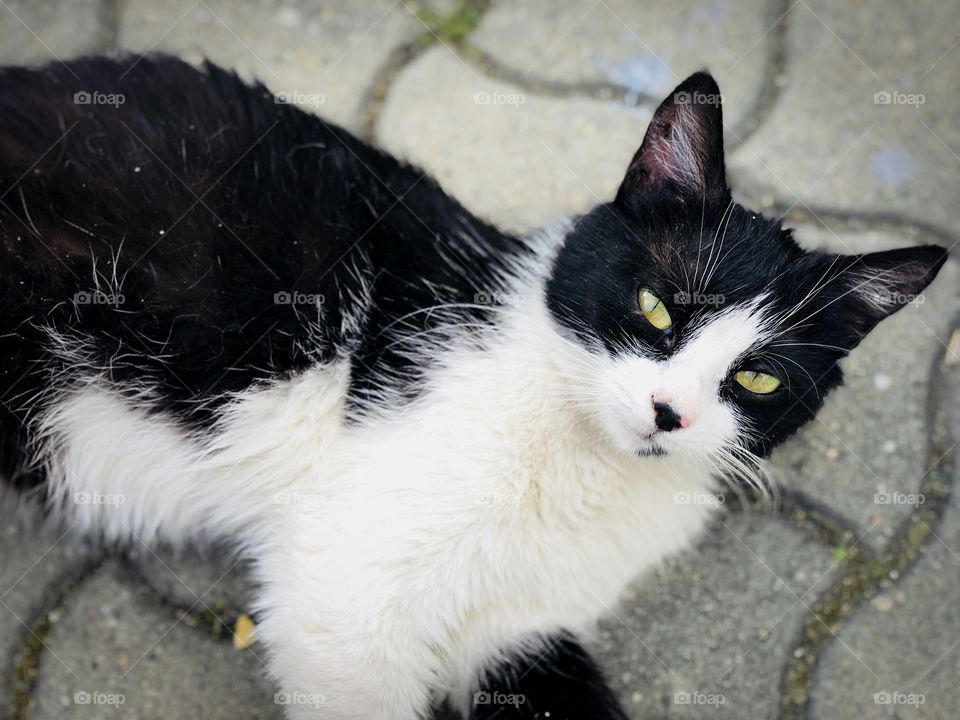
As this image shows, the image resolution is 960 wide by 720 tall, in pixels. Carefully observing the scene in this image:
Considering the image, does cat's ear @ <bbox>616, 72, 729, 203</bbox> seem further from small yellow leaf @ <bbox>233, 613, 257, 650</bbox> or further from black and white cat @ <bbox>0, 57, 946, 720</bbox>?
small yellow leaf @ <bbox>233, 613, 257, 650</bbox>

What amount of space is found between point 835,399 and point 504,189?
94 cm

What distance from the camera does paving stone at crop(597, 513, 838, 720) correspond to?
1.72 meters

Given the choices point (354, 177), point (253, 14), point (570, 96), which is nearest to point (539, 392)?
point (354, 177)

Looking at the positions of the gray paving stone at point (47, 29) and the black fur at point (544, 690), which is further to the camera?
the gray paving stone at point (47, 29)

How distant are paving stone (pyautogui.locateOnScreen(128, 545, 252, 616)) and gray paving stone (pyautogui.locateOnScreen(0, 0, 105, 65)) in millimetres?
1263

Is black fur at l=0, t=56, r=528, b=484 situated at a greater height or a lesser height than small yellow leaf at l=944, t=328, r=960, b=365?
lesser

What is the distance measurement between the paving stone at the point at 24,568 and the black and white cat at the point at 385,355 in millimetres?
240

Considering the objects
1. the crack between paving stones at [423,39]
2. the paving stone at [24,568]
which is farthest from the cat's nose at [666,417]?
the paving stone at [24,568]

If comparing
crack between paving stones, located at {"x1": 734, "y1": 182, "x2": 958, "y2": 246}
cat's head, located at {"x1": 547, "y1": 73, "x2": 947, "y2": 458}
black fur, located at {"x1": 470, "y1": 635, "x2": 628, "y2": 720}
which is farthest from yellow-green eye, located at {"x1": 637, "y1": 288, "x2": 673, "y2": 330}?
crack between paving stones, located at {"x1": 734, "y1": 182, "x2": 958, "y2": 246}

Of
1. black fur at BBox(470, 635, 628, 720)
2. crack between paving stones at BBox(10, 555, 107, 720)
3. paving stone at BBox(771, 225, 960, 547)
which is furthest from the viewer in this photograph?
paving stone at BBox(771, 225, 960, 547)

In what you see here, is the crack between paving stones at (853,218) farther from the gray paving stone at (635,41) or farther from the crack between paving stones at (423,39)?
the crack between paving stones at (423,39)

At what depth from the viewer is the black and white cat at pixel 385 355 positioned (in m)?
1.35

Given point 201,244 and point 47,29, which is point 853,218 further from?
point 47,29

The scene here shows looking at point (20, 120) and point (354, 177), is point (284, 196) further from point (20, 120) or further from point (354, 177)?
point (20, 120)
